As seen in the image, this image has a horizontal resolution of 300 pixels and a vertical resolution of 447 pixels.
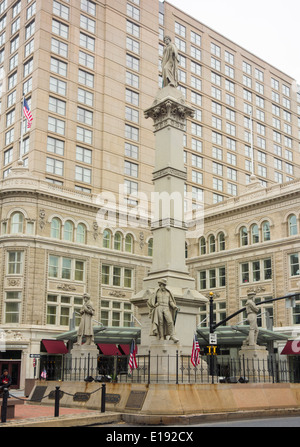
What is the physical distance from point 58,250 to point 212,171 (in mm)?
30754

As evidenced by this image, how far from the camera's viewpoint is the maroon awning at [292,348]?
147 feet

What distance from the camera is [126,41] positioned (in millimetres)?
67750

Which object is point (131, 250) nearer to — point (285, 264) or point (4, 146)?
point (285, 264)

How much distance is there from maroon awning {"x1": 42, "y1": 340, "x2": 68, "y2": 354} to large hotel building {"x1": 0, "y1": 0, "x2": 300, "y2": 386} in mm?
879

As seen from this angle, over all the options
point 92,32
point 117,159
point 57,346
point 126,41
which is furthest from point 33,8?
point 57,346

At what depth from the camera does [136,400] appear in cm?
1666

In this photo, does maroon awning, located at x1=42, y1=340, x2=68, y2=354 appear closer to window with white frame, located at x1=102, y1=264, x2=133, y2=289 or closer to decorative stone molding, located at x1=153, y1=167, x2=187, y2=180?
window with white frame, located at x1=102, y1=264, x2=133, y2=289

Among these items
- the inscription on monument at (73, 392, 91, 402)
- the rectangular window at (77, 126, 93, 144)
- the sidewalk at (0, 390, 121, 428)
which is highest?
the rectangular window at (77, 126, 93, 144)

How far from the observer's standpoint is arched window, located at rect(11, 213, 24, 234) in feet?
159

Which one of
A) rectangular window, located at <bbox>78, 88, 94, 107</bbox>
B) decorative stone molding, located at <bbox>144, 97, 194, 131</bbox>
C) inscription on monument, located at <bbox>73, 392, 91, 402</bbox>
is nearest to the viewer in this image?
inscription on monument, located at <bbox>73, 392, 91, 402</bbox>

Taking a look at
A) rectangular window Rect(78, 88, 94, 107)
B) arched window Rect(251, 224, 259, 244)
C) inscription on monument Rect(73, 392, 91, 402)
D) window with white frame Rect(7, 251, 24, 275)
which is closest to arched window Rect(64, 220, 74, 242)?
window with white frame Rect(7, 251, 24, 275)

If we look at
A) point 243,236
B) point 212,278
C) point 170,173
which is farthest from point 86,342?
point 212,278

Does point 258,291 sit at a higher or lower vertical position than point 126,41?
lower

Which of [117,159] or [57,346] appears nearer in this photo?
[57,346]
